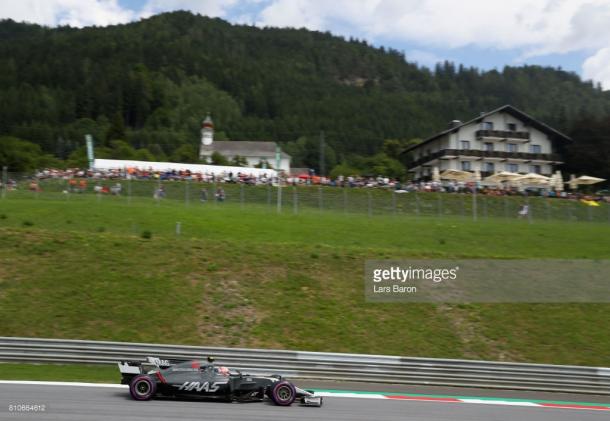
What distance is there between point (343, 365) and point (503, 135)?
189 ft

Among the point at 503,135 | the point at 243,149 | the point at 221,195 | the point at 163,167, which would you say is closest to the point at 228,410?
the point at 221,195

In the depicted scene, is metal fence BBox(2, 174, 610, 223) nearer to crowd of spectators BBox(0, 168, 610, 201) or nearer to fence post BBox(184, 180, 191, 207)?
fence post BBox(184, 180, 191, 207)

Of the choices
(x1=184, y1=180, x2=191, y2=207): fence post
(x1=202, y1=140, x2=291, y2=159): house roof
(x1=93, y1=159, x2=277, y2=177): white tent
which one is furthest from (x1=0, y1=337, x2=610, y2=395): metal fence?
(x1=202, y1=140, x2=291, y2=159): house roof

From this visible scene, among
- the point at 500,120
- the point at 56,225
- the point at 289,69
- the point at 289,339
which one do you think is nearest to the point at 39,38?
the point at 289,69

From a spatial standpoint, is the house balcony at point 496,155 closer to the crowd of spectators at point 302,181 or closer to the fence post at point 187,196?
the crowd of spectators at point 302,181

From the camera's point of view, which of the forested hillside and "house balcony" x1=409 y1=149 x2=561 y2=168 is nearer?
"house balcony" x1=409 y1=149 x2=561 y2=168

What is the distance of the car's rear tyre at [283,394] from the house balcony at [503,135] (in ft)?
194

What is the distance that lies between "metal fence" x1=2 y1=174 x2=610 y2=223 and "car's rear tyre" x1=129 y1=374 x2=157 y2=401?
21354 millimetres

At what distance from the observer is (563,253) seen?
26.4m

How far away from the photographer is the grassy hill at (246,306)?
16.8 m

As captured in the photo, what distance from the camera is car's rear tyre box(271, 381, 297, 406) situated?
467 inches

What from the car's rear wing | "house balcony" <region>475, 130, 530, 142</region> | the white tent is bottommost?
the car's rear wing

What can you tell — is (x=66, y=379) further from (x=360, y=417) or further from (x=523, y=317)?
(x=523, y=317)

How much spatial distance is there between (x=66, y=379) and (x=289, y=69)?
18810 centimetres
